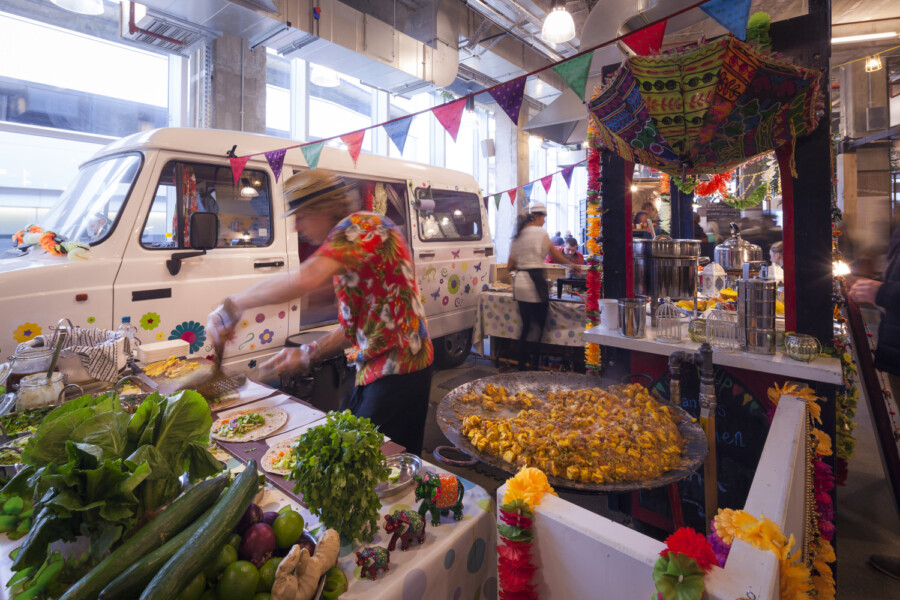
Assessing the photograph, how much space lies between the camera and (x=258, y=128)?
6.81m

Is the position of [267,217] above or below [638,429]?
above

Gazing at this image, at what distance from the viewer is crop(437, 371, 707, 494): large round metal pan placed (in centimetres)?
142

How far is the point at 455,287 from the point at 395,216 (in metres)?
1.24

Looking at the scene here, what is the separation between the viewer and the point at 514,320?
6012 mm

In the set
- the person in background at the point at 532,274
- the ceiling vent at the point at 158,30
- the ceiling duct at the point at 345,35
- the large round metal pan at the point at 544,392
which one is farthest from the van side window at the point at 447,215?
the ceiling vent at the point at 158,30

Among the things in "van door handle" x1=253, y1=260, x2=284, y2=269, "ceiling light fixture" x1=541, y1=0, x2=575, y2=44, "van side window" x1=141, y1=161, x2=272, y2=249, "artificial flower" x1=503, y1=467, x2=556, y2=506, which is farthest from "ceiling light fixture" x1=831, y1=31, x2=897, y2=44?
"artificial flower" x1=503, y1=467, x2=556, y2=506

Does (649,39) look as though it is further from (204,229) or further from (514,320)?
(514,320)

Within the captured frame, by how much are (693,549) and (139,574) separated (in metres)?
1.05

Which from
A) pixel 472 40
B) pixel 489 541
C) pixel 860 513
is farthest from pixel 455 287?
pixel 472 40

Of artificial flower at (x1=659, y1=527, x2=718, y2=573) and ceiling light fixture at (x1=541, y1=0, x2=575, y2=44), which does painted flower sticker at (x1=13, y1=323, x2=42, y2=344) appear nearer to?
artificial flower at (x1=659, y1=527, x2=718, y2=573)

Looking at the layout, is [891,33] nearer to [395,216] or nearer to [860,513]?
[860,513]

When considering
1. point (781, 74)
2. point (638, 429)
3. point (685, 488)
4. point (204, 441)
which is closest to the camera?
point (204, 441)

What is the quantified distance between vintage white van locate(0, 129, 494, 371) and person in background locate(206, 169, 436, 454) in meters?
1.51

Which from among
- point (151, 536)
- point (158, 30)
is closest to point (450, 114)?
point (151, 536)
